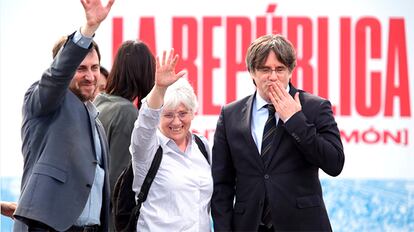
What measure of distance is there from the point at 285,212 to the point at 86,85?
89 cm

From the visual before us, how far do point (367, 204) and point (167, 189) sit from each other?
9.34ft

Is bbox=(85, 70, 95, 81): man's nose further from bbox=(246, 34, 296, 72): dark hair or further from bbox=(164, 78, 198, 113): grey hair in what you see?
bbox=(246, 34, 296, 72): dark hair

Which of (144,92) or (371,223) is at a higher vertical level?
(144,92)

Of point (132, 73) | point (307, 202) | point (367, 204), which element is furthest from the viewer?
point (367, 204)

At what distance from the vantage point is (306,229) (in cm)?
358

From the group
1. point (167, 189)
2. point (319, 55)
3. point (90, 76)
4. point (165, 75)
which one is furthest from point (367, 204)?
point (90, 76)

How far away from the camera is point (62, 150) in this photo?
11.0 ft

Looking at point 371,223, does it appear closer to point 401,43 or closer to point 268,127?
point 401,43

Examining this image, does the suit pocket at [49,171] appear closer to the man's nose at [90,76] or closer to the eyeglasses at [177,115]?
the man's nose at [90,76]

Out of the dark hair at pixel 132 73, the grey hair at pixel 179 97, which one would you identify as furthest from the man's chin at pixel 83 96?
the dark hair at pixel 132 73

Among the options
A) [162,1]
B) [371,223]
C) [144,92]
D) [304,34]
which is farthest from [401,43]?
[144,92]

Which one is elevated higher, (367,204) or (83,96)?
(83,96)

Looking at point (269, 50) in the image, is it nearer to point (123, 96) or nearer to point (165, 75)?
point (165, 75)

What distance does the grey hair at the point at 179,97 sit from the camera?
3.76 meters
